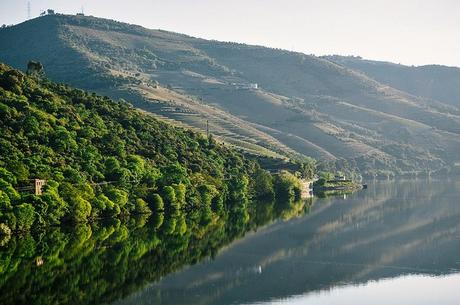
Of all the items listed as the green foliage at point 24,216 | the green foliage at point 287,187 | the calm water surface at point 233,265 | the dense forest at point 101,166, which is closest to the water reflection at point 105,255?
the calm water surface at point 233,265

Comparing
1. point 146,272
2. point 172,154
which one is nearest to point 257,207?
point 172,154

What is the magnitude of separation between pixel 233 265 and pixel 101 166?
39363 mm

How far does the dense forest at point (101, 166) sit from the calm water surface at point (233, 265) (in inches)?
179

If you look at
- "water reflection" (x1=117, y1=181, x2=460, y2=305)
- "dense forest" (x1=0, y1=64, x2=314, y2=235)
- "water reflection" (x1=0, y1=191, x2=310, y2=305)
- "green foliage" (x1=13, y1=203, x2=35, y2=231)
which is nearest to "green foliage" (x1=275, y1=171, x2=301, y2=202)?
"dense forest" (x1=0, y1=64, x2=314, y2=235)

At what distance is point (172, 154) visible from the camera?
129 meters

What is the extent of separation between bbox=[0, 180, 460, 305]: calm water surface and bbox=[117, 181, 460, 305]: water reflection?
95 mm

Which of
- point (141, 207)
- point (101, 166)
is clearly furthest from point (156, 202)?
point (101, 166)

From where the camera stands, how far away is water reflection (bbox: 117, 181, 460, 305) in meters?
61.4

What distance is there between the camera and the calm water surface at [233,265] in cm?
6022

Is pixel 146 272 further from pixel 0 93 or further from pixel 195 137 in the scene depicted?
pixel 195 137

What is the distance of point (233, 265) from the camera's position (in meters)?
73.2

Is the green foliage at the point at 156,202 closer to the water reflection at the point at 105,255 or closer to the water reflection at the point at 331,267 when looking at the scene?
the water reflection at the point at 105,255

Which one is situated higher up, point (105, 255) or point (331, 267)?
point (105, 255)

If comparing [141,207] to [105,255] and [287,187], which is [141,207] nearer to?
[105,255]
